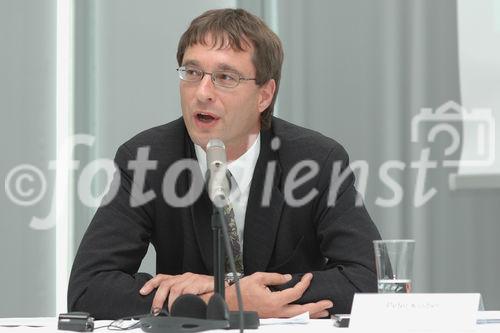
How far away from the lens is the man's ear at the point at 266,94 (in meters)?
2.48

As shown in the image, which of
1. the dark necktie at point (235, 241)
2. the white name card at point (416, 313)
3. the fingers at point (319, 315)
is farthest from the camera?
the dark necktie at point (235, 241)

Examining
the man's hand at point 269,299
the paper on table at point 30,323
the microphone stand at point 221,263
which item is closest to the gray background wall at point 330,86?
the man's hand at point 269,299

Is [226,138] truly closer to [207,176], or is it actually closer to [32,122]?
[207,176]

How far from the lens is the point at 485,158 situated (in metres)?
3.78

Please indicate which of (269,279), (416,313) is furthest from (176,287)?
(416,313)

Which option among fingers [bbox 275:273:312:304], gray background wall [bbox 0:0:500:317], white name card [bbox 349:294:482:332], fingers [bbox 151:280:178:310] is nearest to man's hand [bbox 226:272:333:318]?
fingers [bbox 275:273:312:304]

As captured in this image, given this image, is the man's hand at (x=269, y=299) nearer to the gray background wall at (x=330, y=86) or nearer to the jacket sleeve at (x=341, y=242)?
the jacket sleeve at (x=341, y=242)

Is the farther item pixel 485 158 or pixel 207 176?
pixel 485 158

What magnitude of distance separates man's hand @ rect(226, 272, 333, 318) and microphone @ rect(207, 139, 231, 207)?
0.48 m

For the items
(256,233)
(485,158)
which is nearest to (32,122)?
(256,233)

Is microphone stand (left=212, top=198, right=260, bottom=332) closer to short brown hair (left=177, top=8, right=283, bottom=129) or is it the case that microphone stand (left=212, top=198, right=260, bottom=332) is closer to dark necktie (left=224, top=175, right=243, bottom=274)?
dark necktie (left=224, top=175, right=243, bottom=274)

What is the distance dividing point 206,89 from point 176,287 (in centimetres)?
59

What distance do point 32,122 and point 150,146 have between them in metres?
1.51

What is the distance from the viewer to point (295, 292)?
6.31ft
